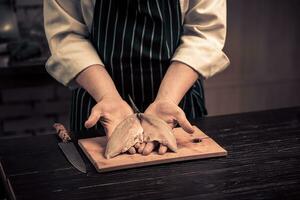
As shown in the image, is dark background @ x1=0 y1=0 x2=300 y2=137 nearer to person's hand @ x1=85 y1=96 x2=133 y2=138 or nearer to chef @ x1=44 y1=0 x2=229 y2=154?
chef @ x1=44 y1=0 x2=229 y2=154

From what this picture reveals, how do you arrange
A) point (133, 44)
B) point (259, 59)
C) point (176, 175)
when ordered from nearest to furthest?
point (176, 175) < point (133, 44) < point (259, 59)

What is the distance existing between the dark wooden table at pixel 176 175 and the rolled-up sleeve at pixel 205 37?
0.21 metres

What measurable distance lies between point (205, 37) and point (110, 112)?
35 centimetres

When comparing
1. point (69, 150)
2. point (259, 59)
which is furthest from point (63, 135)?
point (259, 59)

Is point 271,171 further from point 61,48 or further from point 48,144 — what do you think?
point 61,48

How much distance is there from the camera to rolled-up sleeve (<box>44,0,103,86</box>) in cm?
124

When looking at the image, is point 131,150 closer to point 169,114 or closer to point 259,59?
point 169,114

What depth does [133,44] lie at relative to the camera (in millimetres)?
1269

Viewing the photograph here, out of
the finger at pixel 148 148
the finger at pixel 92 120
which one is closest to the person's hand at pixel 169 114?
the finger at pixel 148 148

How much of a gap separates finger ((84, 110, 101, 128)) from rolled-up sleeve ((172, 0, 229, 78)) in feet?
0.93

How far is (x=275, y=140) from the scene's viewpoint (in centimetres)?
108

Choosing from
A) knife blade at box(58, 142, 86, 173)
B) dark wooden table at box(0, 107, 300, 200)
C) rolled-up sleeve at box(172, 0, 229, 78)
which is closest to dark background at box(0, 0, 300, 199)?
rolled-up sleeve at box(172, 0, 229, 78)

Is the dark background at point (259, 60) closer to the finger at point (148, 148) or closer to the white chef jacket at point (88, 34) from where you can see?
the white chef jacket at point (88, 34)

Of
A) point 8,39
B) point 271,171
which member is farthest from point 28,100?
point 271,171
